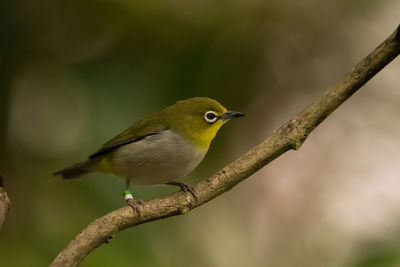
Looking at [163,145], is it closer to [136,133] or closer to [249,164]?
[136,133]

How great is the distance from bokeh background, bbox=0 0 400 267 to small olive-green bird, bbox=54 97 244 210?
0.10 metres

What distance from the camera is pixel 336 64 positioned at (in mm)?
4082

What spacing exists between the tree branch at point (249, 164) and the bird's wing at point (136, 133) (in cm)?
116

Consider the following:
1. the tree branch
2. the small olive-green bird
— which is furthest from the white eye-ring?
the tree branch

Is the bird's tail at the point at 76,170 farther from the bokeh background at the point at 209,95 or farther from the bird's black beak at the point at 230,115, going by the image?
the bird's black beak at the point at 230,115

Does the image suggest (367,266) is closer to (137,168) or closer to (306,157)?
(137,168)

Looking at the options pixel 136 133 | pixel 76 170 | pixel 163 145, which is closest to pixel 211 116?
pixel 163 145

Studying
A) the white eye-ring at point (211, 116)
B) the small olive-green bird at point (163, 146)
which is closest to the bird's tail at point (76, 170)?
the small olive-green bird at point (163, 146)

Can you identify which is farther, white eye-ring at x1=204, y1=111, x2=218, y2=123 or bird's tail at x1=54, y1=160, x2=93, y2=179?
bird's tail at x1=54, y1=160, x2=93, y2=179

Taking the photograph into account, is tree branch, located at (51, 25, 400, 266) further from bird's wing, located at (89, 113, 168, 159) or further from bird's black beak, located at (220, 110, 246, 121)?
bird's wing, located at (89, 113, 168, 159)

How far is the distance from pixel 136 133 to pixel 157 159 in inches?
14.1

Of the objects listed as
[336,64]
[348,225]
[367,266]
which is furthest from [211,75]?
[367,266]

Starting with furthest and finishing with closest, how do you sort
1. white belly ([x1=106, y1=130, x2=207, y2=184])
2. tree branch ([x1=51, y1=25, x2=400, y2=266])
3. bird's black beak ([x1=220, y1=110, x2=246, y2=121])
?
bird's black beak ([x1=220, y1=110, x2=246, y2=121]) < white belly ([x1=106, y1=130, x2=207, y2=184]) < tree branch ([x1=51, y1=25, x2=400, y2=266])

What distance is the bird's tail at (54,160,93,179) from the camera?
10.7 feet
